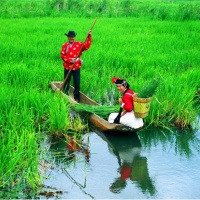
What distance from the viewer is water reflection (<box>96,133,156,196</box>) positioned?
516cm

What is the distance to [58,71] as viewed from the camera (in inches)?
356

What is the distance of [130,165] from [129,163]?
0.21 feet

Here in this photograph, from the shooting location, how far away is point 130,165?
229 inches

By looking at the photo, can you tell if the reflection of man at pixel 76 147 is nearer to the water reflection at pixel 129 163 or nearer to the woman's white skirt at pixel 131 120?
the water reflection at pixel 129 163

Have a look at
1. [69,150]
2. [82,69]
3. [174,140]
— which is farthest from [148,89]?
[82,69]

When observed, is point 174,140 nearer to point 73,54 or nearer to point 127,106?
point 127,106

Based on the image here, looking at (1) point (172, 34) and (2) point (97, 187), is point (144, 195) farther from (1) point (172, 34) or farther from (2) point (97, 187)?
(1) point (172, 34)

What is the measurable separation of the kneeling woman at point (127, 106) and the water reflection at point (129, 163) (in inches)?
10.0

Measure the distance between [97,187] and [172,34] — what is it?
9570 millimetres

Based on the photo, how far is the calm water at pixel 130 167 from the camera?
5.01m

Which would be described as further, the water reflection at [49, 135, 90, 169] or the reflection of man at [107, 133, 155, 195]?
the water reflection at [49, 135, 90, 169]

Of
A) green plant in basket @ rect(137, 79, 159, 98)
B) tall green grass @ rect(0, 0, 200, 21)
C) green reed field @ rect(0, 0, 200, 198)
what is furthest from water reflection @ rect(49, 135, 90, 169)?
tall green grass @ rect(0, 0, 200, 21)

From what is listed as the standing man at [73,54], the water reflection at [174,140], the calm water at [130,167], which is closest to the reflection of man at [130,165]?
the calm water at [130,167]

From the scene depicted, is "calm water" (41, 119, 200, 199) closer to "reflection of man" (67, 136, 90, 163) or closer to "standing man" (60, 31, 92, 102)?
"reflection of man" (67, 136, 90, 163)
